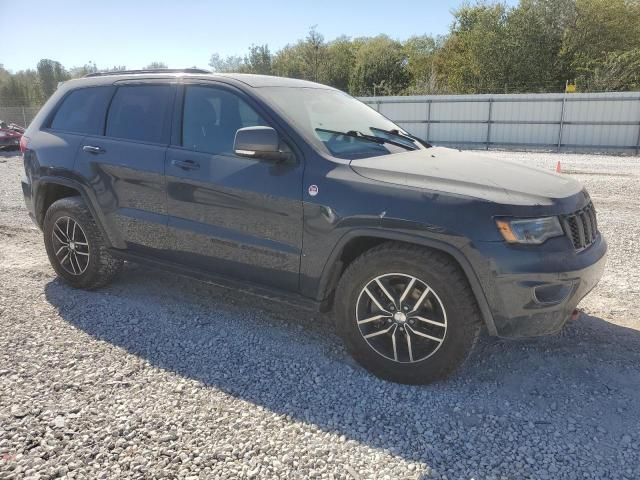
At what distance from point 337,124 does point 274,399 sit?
197 cm

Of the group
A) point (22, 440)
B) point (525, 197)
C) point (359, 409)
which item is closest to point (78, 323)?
point (22, 440)

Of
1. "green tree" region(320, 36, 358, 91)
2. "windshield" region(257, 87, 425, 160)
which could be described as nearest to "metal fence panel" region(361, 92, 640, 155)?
"windshield" region(257, 87, 425, 160)

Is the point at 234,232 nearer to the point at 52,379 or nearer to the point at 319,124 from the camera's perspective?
the point at 319,124

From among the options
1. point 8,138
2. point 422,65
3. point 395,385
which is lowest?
point 395,385

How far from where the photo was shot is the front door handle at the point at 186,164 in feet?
12.0

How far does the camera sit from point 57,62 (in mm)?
52531

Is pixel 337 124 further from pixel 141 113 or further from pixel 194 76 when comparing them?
pixel 141 113

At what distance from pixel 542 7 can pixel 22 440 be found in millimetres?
36113

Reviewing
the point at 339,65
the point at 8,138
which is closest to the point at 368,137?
the point at 8,138

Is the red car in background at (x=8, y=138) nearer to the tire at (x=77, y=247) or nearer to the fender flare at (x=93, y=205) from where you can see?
the tire at (x=77, y=247)

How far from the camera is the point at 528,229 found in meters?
2.76

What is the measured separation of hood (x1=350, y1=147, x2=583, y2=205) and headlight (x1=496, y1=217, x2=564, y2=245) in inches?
4.1

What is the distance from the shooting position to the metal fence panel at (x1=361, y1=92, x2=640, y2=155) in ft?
61.2

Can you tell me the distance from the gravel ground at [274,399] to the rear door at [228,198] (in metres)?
0.61
